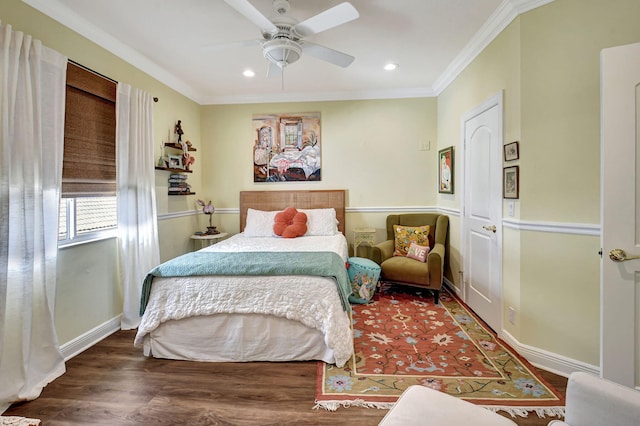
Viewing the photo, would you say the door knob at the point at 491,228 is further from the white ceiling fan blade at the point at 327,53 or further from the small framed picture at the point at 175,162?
the small framed picture at the point at 175,162

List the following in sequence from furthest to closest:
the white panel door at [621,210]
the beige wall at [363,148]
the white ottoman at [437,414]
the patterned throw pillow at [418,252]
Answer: the beige wall at [363,148] < the patterned throw pillow at [418,252] < the white panel door at [621,210] < the white ottoman at [437,414]

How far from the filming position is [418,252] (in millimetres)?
3654

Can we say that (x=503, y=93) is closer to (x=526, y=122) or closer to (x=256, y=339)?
(x=526, y=122)

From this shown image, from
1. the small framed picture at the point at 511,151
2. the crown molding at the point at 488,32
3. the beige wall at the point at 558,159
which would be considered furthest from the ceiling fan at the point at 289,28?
the small framed picture at the point at 511,151

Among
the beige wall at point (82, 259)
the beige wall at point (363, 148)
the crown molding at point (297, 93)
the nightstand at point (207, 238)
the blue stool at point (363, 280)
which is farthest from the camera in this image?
the beige wall at point (363, 148)

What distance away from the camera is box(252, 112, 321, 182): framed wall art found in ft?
14.5

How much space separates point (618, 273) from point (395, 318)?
1767 millimetres

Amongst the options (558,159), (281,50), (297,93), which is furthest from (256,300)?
(297,93)

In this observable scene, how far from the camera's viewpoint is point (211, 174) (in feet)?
15.1

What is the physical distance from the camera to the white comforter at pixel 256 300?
226cm

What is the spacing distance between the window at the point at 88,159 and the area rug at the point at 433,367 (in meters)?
2.33

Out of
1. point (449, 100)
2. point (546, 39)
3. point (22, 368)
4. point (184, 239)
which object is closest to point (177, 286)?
point (22, 368)

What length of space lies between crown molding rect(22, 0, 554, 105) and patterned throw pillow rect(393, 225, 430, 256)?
1.85m

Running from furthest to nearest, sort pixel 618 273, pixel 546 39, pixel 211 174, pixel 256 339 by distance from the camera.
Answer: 1. pixel 211 174
2. pixel 256 339
3. pixel 546 39
4. pixel 618 273
